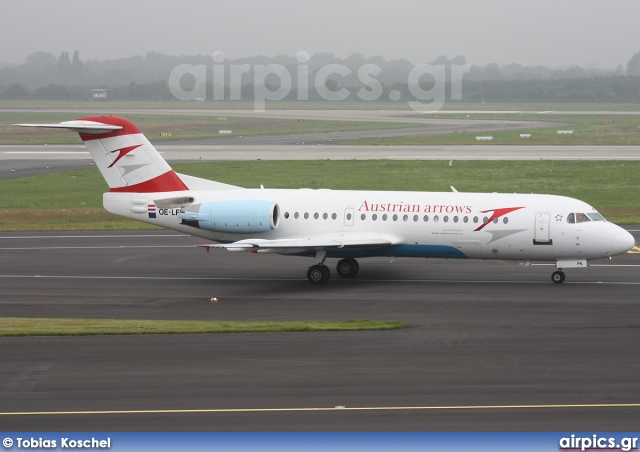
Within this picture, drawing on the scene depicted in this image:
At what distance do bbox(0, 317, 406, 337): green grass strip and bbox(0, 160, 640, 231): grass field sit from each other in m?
19.5

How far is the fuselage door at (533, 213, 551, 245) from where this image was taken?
2880 centimetres

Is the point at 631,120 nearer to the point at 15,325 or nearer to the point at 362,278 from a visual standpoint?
the point at 362,278

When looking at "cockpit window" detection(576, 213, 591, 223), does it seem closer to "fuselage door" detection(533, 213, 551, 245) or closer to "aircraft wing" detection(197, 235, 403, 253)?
"fuselage door" detection(533, 213, 551, 245)

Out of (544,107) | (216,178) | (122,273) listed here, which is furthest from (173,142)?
(544,107)

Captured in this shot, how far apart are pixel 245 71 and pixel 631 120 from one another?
9706 centimetres

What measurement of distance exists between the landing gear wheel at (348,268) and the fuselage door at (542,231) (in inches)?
247

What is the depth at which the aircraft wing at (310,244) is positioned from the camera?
2749 cm

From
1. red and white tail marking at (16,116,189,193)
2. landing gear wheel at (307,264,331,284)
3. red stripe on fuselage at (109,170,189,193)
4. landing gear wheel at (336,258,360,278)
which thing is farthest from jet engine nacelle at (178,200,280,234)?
landing gear wheel at (336,258,360,278)

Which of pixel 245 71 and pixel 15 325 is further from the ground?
pixel 245 71

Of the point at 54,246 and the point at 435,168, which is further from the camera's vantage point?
the point at 435,168

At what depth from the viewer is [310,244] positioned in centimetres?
2858

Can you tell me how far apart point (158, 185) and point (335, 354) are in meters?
13.4

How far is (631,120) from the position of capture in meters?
124

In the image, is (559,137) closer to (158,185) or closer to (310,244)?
(158,185)
